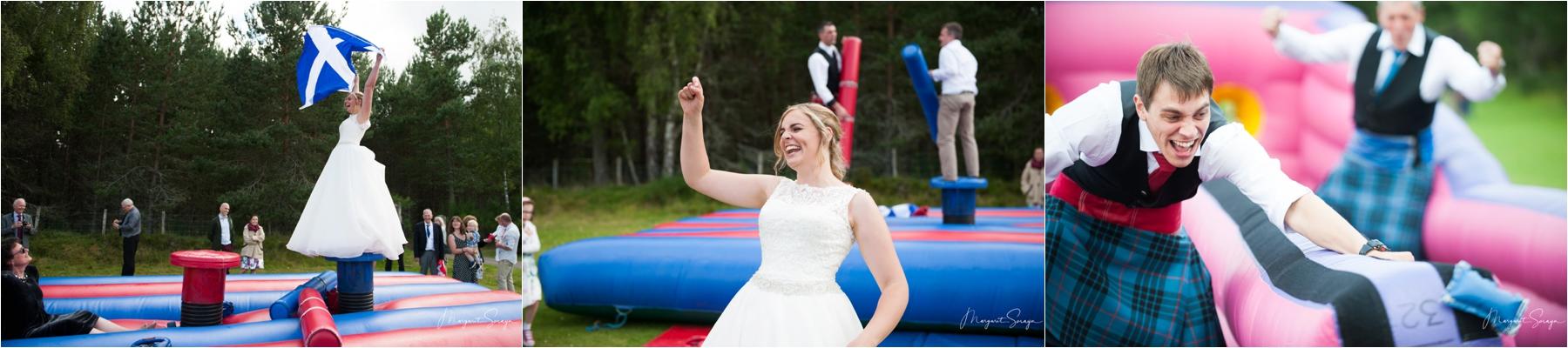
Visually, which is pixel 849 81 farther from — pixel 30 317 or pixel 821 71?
pixel 30 317

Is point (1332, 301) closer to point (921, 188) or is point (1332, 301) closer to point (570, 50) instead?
point (921, 188)

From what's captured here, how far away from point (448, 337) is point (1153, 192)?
3.18m

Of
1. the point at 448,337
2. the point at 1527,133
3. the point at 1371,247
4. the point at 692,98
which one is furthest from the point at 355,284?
the point at 1527,133

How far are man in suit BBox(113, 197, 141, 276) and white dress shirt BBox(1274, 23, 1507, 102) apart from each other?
531 cm

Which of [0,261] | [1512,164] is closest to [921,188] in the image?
[1512,164]

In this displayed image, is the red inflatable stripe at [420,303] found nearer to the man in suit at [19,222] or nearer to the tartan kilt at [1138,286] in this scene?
the man in suit at [19,222]

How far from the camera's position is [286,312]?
494cm

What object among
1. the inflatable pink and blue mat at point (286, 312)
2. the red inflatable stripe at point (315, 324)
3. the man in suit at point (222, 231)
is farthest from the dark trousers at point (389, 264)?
the man in suit at point (222, 231)

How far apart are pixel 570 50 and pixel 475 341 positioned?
2014mm

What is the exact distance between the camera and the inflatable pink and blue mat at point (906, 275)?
5.38 metres

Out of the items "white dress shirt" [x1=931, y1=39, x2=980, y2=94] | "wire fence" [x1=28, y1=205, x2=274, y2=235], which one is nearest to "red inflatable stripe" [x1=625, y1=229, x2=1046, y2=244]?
"white dress shirt" [x1=931, y1=39, x2=980, y2=94]

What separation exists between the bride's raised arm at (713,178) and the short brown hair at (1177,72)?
234cm

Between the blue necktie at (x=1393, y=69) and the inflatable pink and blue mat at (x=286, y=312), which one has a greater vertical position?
the blue necktie at (x=1393, y=69)

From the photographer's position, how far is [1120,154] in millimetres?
4895
